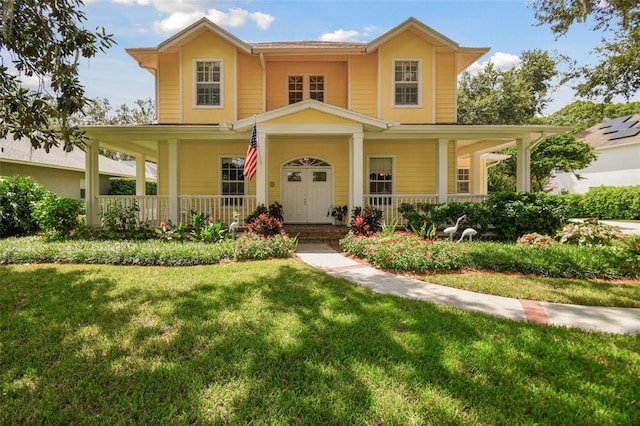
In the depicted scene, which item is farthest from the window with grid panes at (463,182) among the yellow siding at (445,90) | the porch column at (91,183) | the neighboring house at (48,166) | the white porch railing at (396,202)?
the neighboring house at (48,166)

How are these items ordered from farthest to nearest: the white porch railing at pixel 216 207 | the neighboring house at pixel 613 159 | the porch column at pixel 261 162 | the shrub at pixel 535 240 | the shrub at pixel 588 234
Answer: the neighboring house at pixel 613 159
the white porch railing at pixel 216 207
the porch column at pixel 261 162
the shrub at pixel 535 240
the shrub at pixel 588 234

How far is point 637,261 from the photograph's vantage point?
6680mm

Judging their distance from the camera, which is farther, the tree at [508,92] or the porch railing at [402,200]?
the tree at [508,92]

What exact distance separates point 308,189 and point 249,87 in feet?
14.7

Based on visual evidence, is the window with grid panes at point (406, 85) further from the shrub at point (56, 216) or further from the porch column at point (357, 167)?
the shrub at point (56, 216)

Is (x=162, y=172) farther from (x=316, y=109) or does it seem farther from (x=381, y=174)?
(x=381, y=174)

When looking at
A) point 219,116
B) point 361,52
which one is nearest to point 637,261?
point 361,52

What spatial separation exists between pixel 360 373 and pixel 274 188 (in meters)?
10.1

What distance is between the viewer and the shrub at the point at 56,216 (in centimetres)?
995

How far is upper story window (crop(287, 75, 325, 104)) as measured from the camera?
13.1m

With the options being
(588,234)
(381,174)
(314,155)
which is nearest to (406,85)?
(381,174)

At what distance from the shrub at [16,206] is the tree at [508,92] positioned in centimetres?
2616

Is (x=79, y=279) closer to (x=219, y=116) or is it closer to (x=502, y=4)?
(x=219, y=116)

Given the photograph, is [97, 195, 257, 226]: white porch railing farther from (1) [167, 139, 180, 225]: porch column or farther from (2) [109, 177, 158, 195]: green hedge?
(2) [109, 177, 158, 195]: green hedge
